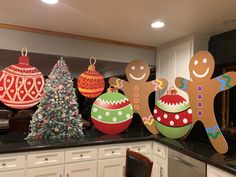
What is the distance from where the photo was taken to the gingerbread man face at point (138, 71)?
279 cm

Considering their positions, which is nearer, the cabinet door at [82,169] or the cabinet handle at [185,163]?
the cabinet handle at [185,163]

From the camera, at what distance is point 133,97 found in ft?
9.29

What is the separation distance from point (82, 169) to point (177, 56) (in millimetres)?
1849

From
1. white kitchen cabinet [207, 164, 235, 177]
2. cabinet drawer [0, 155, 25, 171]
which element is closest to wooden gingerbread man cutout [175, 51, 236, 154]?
white kitchen cabinet [207, 164, 235, 177]

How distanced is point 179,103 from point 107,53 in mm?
1256

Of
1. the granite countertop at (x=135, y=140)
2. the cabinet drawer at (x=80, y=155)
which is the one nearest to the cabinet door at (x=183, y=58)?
the granite countertop at (x=135, y=140)

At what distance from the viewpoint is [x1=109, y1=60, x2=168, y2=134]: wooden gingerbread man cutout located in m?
2.71

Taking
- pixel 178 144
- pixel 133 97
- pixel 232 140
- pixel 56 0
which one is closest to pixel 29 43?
pixel 56 0

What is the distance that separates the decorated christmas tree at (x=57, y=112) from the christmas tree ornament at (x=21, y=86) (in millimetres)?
121

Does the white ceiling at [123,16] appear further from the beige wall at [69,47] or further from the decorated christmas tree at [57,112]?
the decorated christmas tree at [57,112]

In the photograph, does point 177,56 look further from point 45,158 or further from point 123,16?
point 45,158

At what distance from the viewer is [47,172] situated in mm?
2064

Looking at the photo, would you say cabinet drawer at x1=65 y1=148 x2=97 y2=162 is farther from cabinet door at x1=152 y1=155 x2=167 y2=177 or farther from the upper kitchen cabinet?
the upper kitchen cabinet

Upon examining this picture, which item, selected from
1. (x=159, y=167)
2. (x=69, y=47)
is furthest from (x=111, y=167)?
(x=69, y=47)
